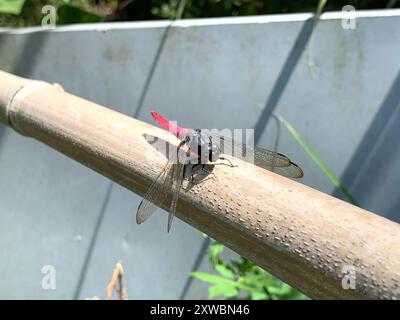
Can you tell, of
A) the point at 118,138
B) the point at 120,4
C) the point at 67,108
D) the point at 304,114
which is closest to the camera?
the point at 118,138

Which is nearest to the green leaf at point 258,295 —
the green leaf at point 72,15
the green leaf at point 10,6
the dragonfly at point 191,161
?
the dragonfly at point 191,161

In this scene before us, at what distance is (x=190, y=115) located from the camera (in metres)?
1.56

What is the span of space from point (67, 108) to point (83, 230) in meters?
0.95

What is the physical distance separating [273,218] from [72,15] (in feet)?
5.30

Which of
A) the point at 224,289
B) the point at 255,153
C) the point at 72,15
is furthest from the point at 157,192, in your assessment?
the point at 72,15

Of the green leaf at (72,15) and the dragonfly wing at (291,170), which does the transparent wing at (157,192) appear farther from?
the green leaf at (72,15)

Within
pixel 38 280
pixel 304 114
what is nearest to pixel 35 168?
pixel 38 280

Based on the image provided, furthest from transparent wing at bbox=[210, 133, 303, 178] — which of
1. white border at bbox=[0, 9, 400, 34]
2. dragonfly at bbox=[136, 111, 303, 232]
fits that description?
white border at bbox=[0, 9, 400, 34]

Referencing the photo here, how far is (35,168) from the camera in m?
1.76

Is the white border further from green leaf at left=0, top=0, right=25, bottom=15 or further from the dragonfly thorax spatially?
the dragonfly thorax

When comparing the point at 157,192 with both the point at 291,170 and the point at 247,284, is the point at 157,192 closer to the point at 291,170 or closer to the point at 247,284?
the point at 291,170

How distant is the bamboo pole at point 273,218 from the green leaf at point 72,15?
1.22m

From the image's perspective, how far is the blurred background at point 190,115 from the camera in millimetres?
1382

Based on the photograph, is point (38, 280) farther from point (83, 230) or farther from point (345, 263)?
point (345, 263)
